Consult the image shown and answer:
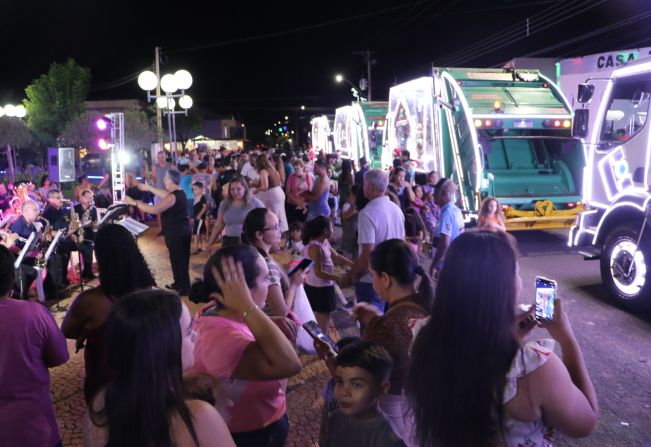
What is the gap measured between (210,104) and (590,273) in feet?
274

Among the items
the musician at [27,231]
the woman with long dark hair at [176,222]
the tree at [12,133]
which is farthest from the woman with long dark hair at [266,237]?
the tree at [12,133]

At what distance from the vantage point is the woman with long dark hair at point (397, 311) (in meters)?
2.67

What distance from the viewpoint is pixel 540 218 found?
35.0ft

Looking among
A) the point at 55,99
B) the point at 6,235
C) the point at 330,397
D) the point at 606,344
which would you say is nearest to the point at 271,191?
the point at 6,235

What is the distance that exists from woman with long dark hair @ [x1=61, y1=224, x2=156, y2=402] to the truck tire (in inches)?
235

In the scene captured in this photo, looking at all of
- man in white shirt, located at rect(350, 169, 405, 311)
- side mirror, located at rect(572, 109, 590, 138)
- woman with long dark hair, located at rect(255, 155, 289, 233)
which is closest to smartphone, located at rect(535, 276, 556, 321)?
man in white shirt, located at rect(350, 169, 405, 311)

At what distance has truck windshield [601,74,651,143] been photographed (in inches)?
299

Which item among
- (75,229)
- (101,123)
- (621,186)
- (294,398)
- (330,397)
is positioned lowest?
(294,398)

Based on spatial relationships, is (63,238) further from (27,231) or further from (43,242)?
(27,231)

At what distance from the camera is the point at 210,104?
87.8m

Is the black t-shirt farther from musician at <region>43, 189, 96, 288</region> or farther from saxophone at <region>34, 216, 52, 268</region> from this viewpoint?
musician at <region>43, 189, 96, 288</region>

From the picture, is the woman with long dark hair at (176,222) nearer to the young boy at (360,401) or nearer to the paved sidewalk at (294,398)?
the paved sidewalk at (294,398)

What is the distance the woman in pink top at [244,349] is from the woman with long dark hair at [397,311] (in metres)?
0.50

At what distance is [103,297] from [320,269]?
8.13 ft
